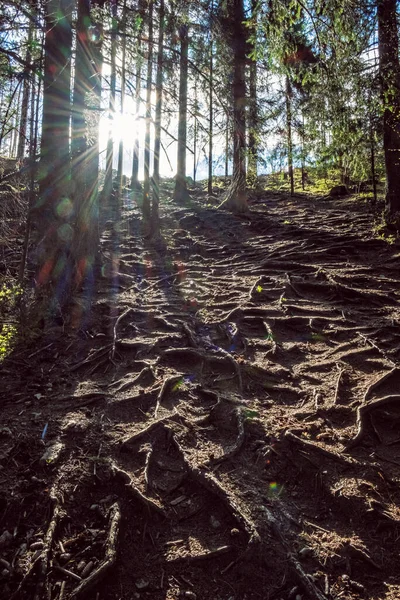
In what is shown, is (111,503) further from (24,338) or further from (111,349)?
(24,338)

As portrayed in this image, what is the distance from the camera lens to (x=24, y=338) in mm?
6082

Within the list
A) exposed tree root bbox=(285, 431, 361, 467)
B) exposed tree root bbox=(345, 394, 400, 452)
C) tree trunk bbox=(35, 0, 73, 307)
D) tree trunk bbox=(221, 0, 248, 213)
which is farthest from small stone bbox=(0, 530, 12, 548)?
tree trunk bbox=(221, 0, 248, 213)

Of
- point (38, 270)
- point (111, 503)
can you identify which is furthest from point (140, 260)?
point (111, 503)

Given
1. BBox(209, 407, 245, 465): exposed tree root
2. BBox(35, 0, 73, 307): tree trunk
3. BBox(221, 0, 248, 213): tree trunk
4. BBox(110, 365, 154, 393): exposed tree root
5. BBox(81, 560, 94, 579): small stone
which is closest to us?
BBox(81, 560, 94, 579): small stone

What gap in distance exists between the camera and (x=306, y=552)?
9.39 feet

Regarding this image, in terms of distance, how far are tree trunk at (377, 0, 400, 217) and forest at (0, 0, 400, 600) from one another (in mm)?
57

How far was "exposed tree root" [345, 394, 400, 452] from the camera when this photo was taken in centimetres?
400

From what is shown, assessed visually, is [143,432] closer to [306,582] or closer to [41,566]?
[41,566]

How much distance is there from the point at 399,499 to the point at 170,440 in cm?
215

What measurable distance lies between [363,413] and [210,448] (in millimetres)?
1746

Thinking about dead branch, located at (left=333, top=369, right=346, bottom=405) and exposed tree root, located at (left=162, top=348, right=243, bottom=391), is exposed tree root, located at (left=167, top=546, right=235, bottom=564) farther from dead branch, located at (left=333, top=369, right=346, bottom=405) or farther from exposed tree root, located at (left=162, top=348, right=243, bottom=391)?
exposed tree root, located at (left=162, top=348, right=243, bottom=391)

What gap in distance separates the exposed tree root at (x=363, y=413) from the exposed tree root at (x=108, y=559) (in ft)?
7.45

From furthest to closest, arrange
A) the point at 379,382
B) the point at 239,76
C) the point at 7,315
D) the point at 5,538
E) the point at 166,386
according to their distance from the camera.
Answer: the point at 239,76, the point at 7,315, the point at 166,386, the point at 379,382, the point at 5,538

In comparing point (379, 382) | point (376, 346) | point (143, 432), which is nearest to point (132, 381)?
point (143, 432)
